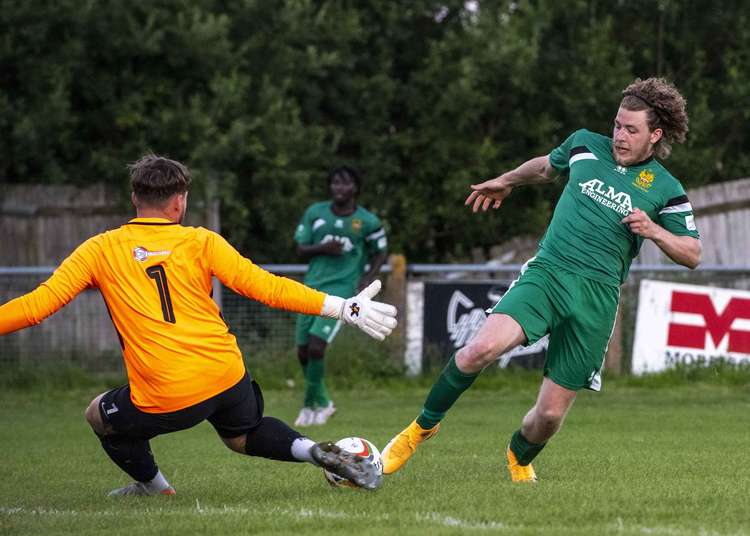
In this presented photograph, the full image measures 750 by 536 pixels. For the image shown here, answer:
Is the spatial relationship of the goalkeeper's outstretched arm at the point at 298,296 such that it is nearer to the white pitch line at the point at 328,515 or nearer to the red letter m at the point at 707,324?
the white pitch line at the point at 328,515

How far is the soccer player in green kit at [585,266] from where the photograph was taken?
6.96 m

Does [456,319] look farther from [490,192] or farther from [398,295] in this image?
[490,192]

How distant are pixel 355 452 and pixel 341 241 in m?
5.96

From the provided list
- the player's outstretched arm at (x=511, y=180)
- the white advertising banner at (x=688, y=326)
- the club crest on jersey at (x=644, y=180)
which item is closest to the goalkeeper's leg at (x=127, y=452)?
the player's outstretched arm at (x=511, y=180)

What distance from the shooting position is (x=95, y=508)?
6766 mm

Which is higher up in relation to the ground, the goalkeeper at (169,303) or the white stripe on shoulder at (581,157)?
the white stripe on shoulder at (581,157)

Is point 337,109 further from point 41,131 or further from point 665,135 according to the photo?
point 665,135

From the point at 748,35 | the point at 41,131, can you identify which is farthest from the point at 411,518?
the point at 748,35

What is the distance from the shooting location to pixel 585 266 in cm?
707

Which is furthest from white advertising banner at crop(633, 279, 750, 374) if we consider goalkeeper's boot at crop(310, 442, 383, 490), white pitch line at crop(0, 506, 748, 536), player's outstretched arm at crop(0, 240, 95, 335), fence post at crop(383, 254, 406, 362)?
player's outstretched arm at crop(0, 240, 95, 335)

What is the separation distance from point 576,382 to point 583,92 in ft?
40.6

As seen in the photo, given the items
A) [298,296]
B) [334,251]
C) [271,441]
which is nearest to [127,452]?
[271,441]

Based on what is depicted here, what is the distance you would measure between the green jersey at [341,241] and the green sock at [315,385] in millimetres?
699

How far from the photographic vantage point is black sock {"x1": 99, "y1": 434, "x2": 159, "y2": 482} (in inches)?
268
